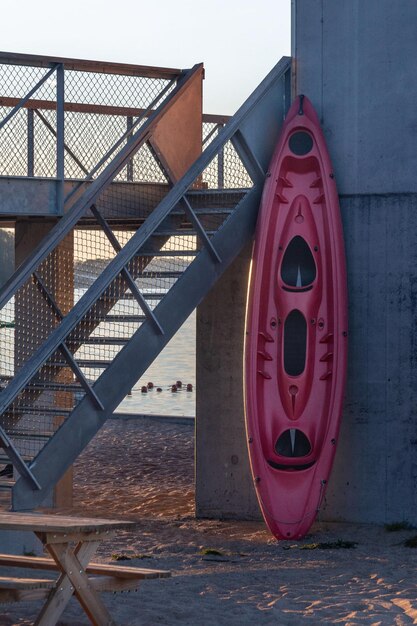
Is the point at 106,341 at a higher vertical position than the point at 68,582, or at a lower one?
higher

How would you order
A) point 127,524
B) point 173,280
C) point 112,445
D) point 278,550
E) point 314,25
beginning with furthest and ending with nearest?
point 112,445, point 314,25, point 173,280, point 278,550, point 127,524

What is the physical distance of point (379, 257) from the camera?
40.0 feet

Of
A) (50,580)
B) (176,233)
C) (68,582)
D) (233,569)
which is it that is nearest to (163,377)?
(176,233)

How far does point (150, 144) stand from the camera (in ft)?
40.8

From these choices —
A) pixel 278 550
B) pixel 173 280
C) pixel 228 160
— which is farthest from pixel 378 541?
pixel 228 160

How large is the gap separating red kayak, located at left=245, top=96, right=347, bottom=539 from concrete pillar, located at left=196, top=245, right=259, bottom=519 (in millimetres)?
824

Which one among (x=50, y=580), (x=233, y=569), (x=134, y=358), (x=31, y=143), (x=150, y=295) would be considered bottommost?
(x=233, y=569)

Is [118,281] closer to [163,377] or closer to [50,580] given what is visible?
[50,580]

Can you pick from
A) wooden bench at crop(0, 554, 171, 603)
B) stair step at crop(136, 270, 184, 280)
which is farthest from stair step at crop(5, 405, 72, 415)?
wooden bench at crop(0, 554, 171, 603)

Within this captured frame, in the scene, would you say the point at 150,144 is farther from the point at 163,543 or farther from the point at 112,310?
the point at 163,543

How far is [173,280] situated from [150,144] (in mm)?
1434

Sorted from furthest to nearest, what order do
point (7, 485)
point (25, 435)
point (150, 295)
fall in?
point (150, 295) < point (25, 435) < point (7, 485)

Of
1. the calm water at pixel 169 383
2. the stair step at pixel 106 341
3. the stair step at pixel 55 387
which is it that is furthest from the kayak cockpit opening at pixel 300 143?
the calm water at pixel 169 383

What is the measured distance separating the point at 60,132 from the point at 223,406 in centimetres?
321
